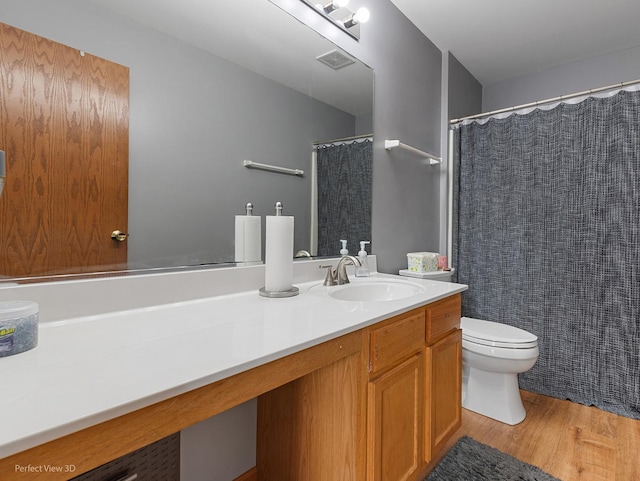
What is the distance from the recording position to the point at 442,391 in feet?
4.66

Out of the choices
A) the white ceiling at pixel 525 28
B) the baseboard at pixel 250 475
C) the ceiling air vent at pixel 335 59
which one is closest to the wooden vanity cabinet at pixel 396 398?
the baseboard at pixel 250 475

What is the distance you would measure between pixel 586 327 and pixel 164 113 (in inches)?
96.4

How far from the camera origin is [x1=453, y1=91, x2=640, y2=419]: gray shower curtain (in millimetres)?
1938

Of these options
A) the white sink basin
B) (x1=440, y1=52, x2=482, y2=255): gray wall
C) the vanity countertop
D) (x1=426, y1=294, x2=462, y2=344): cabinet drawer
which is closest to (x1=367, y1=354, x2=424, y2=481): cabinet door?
(x1=426, y1=294, x2=462, y2=344): cabinet drawer

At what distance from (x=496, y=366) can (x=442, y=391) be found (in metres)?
0.61

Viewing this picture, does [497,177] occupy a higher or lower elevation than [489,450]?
higher

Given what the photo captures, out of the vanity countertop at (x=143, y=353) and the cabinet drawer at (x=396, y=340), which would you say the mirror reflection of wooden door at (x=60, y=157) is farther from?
the cabinet drawer at (x=396, y=340)

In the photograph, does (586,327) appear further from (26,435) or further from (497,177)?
(26,435)

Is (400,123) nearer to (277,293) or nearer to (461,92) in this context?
(461,92)

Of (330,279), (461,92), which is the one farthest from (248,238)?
(461,92)

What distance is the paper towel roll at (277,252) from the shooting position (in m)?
1.23

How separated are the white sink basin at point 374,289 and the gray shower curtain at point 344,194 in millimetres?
235

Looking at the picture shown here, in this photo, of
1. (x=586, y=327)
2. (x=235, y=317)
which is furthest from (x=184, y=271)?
(x=586, y=327)

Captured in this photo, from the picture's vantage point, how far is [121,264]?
1.01m
